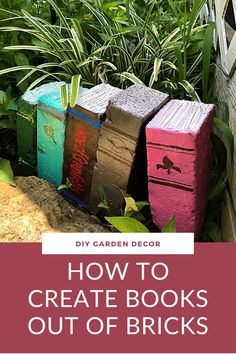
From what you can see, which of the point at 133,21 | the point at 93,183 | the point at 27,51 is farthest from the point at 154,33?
the point at 93,183

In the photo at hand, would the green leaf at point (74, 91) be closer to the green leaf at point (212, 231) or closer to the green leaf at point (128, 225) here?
the green leaf at point (128, 225)

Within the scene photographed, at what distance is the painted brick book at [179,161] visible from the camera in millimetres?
1863

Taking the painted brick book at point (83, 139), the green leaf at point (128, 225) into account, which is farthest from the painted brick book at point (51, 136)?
the green leaf at point (128, 225)

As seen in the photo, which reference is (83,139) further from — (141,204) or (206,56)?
(206,56)

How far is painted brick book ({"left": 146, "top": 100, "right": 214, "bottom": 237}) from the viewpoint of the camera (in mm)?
1863

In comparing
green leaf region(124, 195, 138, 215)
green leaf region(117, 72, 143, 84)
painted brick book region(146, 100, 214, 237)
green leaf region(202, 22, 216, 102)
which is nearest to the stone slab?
green leaf region(124, 195, 138, 215)

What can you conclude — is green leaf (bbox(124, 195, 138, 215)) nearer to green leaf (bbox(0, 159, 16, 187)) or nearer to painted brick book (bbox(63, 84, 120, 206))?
painted brick book (bbox(63, 84, 120, 206))

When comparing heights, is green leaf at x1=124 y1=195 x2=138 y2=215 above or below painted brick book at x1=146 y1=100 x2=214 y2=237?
below

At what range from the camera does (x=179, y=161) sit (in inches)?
74.6

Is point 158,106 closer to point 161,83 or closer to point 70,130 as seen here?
point 70,130

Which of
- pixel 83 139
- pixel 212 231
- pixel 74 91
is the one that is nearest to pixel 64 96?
pixel 74 91

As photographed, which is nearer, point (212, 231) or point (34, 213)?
point (34, 213)

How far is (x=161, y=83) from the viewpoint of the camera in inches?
98.8

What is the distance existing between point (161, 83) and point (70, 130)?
52cm
